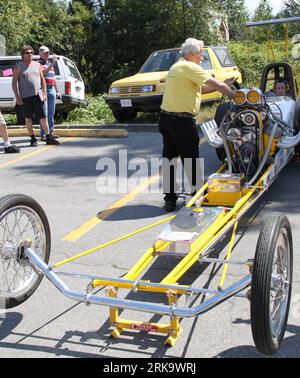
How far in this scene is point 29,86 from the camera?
987cm

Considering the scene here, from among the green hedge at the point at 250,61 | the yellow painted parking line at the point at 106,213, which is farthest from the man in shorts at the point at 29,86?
the green hedge at the point at 250,61

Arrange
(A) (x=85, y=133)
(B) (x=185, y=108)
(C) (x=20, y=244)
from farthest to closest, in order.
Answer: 1. (A) (x=85, y=133)
2. (B) (x=185, y=108)
3. (C) (x=20, y=244)

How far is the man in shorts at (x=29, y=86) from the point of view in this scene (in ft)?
32.3

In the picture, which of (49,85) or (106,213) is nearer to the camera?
(106,213)

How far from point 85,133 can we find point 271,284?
8.54 m

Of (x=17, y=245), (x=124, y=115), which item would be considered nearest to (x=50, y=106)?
→ (x=124, y=115)

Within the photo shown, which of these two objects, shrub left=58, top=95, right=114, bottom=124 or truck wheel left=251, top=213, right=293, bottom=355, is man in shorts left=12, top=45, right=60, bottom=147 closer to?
shrub left=58, top=95, right=114, bottom=124

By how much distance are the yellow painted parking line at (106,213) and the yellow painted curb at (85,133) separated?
3.39 meters

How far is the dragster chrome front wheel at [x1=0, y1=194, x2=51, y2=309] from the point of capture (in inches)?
145

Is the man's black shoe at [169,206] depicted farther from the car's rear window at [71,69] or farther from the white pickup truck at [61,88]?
the car's rear window at [71,69]

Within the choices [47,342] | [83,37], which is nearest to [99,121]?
[47,342]

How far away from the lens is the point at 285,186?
23.3ft

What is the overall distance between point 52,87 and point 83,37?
17.3m

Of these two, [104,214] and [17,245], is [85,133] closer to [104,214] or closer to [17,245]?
[104,214]
